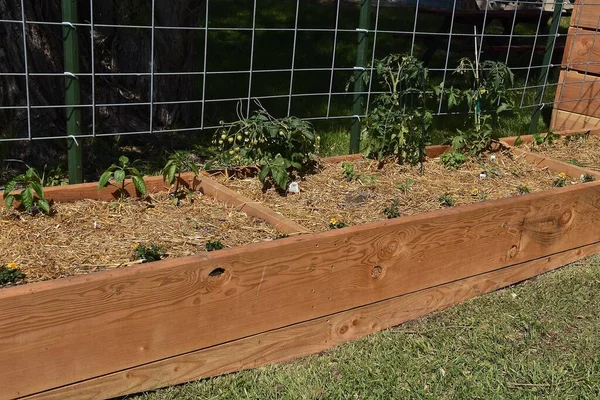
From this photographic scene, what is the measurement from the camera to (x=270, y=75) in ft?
28.8

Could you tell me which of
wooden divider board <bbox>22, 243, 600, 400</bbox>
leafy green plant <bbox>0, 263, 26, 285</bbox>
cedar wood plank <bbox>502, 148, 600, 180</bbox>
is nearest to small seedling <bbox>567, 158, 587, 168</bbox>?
cedar wood plank <bbox>502, 148, 600, 180</bbox>

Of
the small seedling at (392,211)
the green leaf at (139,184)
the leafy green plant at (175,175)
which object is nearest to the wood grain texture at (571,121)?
the small seedling at (392,211)

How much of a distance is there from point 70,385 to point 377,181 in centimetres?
231

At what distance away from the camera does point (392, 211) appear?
395 centimetres

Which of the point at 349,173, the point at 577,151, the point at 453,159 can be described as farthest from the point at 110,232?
the point at 577,151

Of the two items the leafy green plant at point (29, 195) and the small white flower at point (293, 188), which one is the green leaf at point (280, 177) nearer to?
the small white flower at point (293, 188)

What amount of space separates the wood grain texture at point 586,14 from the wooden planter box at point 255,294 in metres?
2.82

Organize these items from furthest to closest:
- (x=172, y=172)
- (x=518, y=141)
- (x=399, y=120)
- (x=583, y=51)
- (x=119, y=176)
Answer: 1. (x=583, y=51)
2. (x=518, y=141)
3. (x=399, y=120)
4. (x=172, y=172)
5. (x=119, y=176)

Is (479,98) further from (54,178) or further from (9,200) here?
(9,200)

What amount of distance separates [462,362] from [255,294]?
99 centimetres

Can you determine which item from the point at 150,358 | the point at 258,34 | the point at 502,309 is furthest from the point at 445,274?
the point at 258,34

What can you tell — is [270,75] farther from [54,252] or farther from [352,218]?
[54,252]

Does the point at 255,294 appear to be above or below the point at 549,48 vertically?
below

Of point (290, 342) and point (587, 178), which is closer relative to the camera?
point (290, 342)
